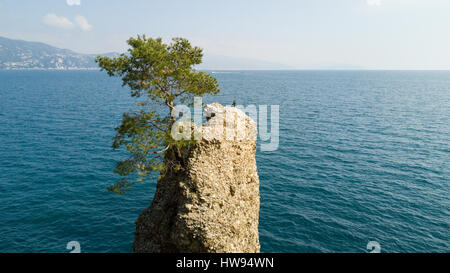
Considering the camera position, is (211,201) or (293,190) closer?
(211,201)

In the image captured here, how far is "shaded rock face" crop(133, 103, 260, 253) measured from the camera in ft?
66.8

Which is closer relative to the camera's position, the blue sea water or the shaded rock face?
the shaded rock face

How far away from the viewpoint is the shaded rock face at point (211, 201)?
66.8ft

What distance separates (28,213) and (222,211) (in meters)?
30.0

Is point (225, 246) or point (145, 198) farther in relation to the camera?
point (145, 198)

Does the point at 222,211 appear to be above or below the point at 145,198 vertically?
above

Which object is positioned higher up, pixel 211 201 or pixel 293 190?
pixel 211 201

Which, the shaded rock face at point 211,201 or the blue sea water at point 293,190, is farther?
the blue sea water at point 293,190

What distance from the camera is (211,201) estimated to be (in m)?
21.2
